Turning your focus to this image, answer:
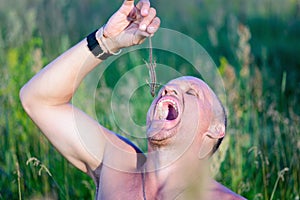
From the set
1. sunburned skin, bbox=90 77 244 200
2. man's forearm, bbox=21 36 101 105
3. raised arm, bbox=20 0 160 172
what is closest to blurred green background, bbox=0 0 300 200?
raised arm, bbox=20 0 160 172

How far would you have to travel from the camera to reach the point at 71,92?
343cm

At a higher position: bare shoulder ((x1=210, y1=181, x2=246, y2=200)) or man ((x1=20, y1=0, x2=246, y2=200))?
man ((x1=20, y1=0, x2=246, y2=200))

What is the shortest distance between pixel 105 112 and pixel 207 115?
83.9 inches

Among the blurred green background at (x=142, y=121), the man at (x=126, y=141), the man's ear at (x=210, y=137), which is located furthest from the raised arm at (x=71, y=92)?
the man's ear at (x=210, y=137)

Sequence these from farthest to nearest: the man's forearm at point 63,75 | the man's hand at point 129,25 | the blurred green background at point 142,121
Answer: the blurred green background at point 142,121 < the man's forearm at point 63,75 < the man's hand at point 129,25

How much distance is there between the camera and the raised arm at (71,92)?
329cm

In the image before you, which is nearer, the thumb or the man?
the man

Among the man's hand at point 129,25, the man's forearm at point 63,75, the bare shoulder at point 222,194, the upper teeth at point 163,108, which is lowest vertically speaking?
the bare shoulder at point 222,194

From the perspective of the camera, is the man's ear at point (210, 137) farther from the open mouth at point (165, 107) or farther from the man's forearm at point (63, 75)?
the man's forearm at point (63, 75)

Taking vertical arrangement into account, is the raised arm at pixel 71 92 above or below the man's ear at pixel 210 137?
above

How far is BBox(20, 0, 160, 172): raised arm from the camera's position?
3.29 metres

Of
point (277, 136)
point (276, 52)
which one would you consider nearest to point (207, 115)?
point (277, 136)

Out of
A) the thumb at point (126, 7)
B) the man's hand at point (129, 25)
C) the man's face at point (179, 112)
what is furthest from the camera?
the thumb at point (126, 7)

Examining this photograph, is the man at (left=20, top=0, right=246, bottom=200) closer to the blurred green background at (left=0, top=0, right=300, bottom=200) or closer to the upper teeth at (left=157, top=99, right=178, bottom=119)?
the upper teeth at (left=157, top=99, right=178, bottom=119)
